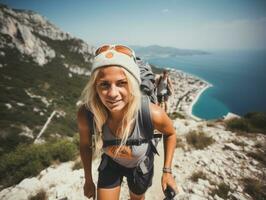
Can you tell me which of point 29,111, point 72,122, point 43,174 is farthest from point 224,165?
point 29,111

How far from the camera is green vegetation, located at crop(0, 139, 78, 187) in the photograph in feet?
14.7

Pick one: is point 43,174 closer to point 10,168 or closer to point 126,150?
point 10,168

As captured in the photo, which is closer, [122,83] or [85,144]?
[122,83]

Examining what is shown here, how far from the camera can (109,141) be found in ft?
5.22

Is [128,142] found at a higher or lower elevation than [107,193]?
higher

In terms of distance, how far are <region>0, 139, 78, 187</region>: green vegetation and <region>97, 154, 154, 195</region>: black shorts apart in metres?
3.91

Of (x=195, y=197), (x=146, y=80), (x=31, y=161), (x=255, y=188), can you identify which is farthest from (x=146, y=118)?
(x=31, y=161)

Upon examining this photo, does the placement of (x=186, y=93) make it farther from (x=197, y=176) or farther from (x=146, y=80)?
(x=146, y=80)

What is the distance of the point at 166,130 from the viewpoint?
5.23ft

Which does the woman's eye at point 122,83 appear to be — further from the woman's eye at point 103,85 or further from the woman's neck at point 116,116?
the woman's neck at point 116,116

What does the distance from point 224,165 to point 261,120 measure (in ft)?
13.2

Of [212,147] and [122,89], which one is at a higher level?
[122,89]

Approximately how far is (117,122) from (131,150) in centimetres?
32

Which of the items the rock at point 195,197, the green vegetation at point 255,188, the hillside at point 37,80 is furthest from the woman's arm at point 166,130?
the hillside at point 37,80
